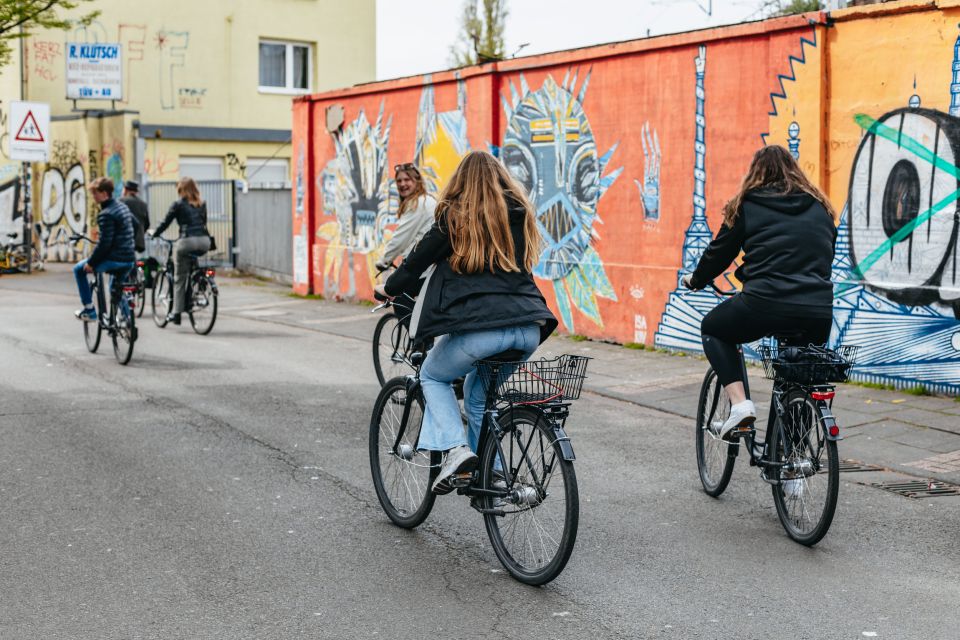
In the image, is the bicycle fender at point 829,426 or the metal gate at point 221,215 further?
the metal gate at point 221,215

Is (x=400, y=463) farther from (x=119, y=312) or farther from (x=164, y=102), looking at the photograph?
(x=164, y=102)

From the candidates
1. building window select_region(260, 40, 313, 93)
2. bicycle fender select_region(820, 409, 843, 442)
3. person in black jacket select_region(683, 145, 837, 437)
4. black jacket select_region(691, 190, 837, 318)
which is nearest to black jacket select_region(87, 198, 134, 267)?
person in black jacket select_region(683, 145, 837, 437)

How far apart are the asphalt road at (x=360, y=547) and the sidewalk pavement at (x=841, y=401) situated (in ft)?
2.09

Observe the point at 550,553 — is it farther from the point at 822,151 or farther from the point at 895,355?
the point at 822,151

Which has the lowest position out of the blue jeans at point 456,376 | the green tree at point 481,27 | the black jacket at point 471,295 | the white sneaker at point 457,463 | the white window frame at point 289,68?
the white sneaker at point 457,463

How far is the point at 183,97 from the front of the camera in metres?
29.7

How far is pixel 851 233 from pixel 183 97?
73.5 feet

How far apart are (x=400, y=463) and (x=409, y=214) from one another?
3.24 metres

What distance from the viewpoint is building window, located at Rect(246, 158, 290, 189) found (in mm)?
29844

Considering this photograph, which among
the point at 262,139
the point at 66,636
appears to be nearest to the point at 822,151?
the point at 66,636

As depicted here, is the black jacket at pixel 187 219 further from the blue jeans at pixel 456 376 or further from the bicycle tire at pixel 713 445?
the blue jeans at pixel 456 376

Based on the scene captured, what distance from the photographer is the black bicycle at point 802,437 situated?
17.9ft

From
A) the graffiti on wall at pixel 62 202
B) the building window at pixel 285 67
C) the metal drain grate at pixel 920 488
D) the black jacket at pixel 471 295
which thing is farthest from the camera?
the building window at pixel 285 67

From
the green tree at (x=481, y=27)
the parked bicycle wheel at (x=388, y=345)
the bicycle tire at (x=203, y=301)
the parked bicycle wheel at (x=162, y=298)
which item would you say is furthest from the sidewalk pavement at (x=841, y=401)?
the green tree at (x=481, y=27)
